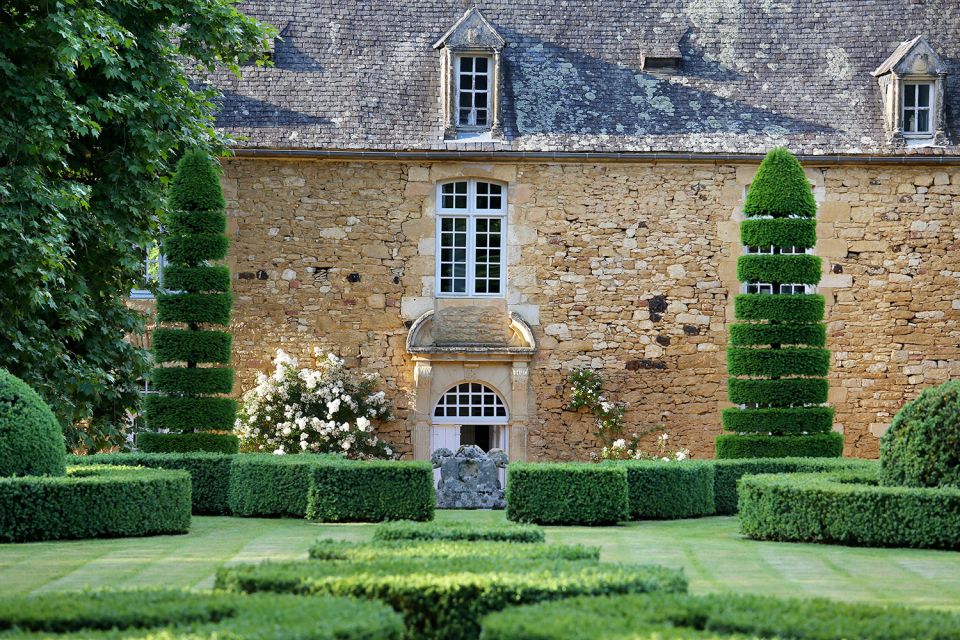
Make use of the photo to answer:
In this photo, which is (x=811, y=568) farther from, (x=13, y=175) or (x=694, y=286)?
(x=694, y=286)

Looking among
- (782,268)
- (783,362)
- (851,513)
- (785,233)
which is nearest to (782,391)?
(783,362)

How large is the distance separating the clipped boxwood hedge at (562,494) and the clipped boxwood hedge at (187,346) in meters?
5.21

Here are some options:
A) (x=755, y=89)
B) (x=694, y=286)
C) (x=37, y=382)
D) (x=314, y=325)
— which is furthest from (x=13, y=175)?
(x=755, y=89)

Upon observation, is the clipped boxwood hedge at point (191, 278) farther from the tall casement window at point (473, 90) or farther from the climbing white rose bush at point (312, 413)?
the tall casement window at point (473, 90)

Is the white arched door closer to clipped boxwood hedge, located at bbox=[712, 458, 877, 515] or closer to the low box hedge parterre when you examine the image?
the low box hedge parterre

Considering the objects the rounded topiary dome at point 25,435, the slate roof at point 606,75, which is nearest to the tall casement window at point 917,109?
the slate roof at point 606,75

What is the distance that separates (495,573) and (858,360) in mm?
15618

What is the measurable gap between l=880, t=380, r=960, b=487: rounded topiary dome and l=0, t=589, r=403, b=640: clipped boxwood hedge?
6907mm

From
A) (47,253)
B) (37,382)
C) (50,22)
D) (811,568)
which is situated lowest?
(811,568)

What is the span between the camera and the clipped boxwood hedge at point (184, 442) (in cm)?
1703

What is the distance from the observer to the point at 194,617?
20.3 feet

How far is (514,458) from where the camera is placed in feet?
69.3

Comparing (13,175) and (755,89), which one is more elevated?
(755,89)

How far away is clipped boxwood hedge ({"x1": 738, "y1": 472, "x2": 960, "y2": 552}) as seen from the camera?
37.1 feet
